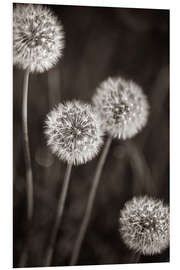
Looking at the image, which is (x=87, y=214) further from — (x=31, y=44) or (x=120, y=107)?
(x=31, y=44)

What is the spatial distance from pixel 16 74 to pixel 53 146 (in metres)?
0.31

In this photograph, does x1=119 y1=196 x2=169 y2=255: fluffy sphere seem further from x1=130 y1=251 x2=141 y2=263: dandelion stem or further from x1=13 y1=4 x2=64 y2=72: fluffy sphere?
x1=13 y1=4 x2=64 y2=72: fluffy sphere

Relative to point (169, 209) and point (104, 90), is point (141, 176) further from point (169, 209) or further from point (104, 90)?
point (104, 90)

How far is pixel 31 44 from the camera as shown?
58.8 inches

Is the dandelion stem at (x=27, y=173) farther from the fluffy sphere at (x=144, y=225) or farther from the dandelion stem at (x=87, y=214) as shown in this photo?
the fluffy sphere at (x=144, y=225)

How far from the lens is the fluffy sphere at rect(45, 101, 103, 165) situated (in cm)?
152

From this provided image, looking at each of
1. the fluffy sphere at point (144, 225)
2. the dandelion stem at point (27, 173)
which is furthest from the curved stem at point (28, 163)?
the fluffy sphere at point (144, 225)

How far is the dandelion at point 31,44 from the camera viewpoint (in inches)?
58.9

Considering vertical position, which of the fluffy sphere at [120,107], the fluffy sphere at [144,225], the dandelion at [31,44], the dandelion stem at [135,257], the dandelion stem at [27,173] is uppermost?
the dandelion at [31,44]

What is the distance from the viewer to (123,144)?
1.68 metres

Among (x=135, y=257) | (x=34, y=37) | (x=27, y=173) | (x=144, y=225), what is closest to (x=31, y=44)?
(x=34, y=37)

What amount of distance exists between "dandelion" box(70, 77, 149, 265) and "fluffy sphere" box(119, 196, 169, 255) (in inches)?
6.2

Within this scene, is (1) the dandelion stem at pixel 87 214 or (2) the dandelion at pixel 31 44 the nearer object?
(2) the dandelion at pixel 31 44

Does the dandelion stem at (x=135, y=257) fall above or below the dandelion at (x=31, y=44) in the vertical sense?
below
